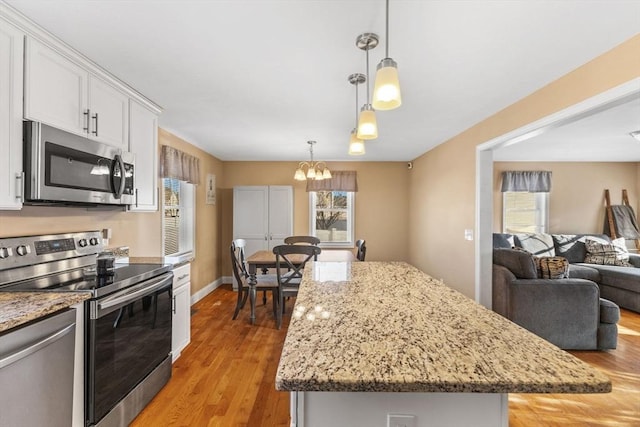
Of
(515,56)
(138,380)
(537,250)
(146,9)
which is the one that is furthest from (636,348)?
(146,9)

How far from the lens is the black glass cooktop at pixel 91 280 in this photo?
68.7 inches

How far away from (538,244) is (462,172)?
8.57 ft

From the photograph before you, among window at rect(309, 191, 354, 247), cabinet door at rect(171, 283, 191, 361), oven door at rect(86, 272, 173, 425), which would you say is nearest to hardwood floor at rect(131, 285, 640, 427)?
cabinet door at rect(171, 283, 191, 361)

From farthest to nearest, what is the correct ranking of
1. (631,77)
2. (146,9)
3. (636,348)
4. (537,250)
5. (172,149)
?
(537,250)
(172,149)
(636,348)
(631,77)
(146,9)

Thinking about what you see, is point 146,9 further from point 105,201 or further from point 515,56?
point 515,56

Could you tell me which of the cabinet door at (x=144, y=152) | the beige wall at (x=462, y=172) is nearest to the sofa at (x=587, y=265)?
the beige wall at (x=462, y=172)

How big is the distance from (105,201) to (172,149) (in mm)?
1821

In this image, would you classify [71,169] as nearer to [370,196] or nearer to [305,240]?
[305,240]

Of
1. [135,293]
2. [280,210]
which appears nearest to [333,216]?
[280,210]

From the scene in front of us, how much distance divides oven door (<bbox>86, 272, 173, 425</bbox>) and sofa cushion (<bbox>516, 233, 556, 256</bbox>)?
17.8 feet

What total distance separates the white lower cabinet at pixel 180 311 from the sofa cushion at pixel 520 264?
316 centimetres

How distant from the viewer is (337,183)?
19.5 feet

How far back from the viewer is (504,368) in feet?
2.73

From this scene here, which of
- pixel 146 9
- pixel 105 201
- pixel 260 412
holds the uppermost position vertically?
pixel 146 9
